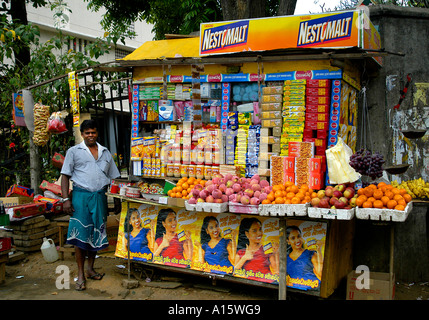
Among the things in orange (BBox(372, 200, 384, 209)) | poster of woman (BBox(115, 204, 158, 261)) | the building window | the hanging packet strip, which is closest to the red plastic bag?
the hanging packet strip

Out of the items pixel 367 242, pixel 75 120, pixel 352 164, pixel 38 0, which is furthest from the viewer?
pixel 38 0

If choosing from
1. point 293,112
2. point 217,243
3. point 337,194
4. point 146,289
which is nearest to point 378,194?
point 337,194

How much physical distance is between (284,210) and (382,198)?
979mm

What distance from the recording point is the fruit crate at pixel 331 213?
3910mm

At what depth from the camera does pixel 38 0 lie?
33.6ft

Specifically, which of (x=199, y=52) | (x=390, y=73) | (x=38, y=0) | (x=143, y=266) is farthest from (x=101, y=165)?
(x=38, y=0)

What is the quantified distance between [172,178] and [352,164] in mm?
2816

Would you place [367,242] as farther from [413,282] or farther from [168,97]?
[168,97]

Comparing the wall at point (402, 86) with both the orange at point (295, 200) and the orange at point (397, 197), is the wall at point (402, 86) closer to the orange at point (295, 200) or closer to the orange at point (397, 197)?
the orange at point (397, 197)

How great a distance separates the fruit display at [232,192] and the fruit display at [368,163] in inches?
40.0

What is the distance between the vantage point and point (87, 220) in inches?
207

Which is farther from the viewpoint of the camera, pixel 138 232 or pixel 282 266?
pixel 138 232

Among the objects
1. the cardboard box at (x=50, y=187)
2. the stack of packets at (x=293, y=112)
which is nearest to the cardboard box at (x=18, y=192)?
the cardboard box at (x=50, y=187)

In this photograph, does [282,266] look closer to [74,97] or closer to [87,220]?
[87,220]
